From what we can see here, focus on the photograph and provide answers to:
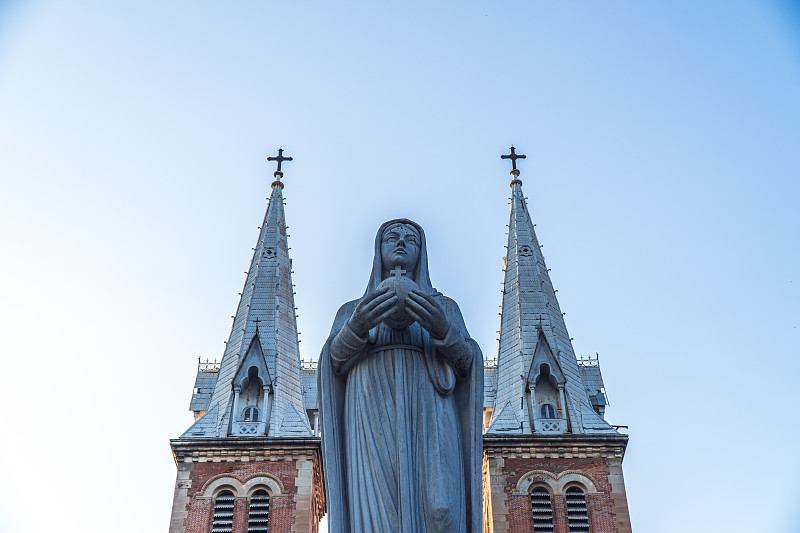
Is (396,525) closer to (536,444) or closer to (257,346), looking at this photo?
(536,444)

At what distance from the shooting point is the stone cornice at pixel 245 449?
35562mm

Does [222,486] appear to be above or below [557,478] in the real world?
below

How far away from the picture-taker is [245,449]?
35.6 metres

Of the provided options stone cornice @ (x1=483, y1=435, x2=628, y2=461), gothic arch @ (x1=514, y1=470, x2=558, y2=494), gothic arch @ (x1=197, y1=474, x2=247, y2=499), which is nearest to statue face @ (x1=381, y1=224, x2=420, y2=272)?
gothic arch @ (x1=197, y1=474, x2=247, y2=499)

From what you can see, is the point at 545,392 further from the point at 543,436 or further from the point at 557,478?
the point at 557,478

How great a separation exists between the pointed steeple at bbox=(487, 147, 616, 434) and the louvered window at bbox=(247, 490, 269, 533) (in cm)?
692

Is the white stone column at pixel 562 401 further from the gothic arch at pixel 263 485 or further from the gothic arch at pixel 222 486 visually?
the gothic arch at pixel 222 486

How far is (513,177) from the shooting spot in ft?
152

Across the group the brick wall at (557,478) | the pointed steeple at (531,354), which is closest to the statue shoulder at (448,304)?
the brick wall at (557,478)

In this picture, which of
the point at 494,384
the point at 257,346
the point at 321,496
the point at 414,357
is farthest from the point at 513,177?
the point at 414,357

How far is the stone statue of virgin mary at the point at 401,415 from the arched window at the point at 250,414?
29808 mm

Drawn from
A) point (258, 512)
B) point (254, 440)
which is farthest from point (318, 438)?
point (258, 512)

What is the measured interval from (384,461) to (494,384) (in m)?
34.1

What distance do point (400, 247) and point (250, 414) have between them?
98.4 feet
